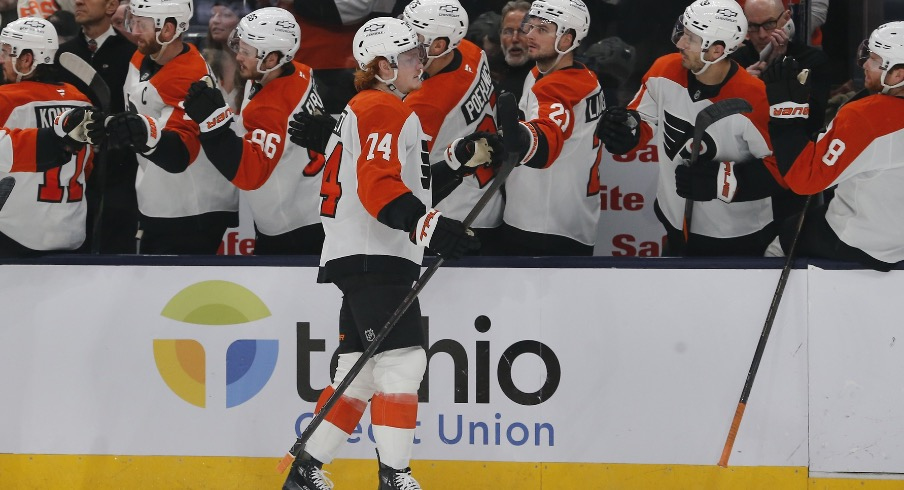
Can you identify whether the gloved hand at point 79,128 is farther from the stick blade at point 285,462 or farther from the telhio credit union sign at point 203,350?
the stick blade at point 285,462

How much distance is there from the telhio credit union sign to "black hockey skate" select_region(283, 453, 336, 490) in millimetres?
444

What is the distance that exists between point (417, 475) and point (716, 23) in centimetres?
198

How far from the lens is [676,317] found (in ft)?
14.3

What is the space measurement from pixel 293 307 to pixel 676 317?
134 cm

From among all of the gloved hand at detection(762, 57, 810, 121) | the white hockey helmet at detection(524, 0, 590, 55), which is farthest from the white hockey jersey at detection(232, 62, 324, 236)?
the gloved hand at detection(762, 57, 810, 121)

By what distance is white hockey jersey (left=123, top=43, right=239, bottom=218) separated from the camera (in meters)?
4.72

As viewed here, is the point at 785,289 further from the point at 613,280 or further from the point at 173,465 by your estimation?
the point at 173,465

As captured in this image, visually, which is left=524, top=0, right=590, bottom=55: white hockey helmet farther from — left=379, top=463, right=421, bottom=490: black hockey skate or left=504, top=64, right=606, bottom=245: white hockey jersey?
left=379, top=463, right=421, bottom=490: black hockey skate

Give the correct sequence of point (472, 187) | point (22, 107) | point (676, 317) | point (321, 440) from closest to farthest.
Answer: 1. point (321, 440)
2. point (676, 317)
3. point (22, 107)
4. point (472, 187)

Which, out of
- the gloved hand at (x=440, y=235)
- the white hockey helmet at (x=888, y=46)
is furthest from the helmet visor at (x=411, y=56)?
the white hockey helmet at (x=888, y=46)

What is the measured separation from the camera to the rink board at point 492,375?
430 centimetres

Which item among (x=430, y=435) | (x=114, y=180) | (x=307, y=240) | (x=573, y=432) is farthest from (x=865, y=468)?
(x=114, y=180)

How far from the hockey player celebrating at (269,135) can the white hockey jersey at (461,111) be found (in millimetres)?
448

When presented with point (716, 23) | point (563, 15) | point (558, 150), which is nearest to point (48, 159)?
point (558, 150)
